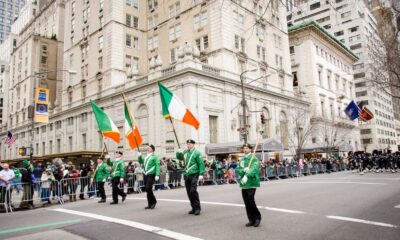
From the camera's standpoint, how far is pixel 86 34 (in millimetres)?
47562

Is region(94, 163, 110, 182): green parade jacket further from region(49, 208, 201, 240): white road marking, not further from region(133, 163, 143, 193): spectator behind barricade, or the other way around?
region(133, 163, 143, 193): spectator behind barricade

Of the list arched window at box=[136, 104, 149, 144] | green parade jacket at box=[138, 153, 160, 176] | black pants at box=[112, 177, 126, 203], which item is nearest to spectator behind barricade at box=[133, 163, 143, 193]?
black pants at box=[112, 177, 126, 203]

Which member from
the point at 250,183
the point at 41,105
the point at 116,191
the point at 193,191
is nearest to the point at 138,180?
the point at 116,191

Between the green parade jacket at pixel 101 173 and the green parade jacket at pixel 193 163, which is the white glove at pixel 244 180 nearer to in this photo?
the green parade jacket at pixel 193 163

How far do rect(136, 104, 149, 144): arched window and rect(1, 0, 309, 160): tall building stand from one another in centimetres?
11

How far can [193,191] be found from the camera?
8.62m

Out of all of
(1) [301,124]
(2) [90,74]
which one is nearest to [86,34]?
(2) [90,74]

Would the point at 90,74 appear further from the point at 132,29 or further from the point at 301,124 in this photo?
the point at 301,124

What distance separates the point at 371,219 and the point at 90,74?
43.6m

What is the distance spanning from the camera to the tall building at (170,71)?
31938 mm

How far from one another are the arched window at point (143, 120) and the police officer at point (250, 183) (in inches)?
1067

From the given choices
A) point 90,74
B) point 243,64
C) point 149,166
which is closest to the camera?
point 149,166

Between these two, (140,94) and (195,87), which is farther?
(140,94)

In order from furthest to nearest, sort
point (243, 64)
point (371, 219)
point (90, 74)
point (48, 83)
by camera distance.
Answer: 1. point (48, 83)
2. point (90, 74)
3. point (243, 64)
4. point (371, 219)
